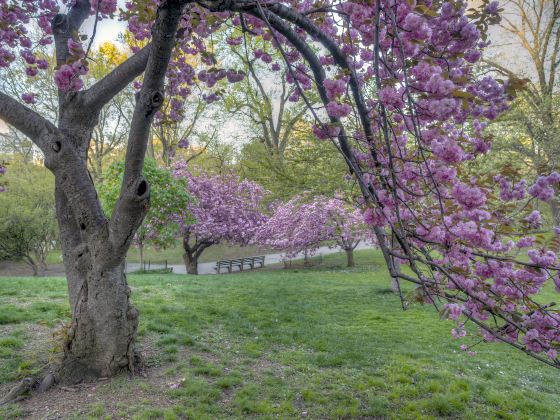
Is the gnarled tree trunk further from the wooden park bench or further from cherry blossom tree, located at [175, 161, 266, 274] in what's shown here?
the wooden park bench

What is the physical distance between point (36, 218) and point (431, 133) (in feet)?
64.2

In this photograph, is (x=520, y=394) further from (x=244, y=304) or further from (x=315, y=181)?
(x=315, y=181)

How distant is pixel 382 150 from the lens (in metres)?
2.35

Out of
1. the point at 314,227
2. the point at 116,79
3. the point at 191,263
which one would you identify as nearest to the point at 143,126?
the point at 116,79

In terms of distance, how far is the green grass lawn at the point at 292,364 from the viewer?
139 inches

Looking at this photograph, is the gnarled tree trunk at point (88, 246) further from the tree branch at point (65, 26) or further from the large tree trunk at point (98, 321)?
the tree branch at point (65, 26)

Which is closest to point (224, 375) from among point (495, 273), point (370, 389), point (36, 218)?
point (370, 389)

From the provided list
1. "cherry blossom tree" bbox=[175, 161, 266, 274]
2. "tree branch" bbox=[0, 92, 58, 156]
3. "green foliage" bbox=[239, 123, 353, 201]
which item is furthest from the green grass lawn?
"cherry blossom tree" bbox=[175, 161, 266, 274]

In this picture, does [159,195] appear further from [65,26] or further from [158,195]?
[65,26]

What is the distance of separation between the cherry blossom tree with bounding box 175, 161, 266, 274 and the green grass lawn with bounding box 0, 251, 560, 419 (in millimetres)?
8705

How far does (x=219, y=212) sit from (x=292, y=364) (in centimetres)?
1332

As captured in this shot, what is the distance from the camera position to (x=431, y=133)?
1.85m

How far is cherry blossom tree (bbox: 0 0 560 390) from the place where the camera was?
72.0 inches

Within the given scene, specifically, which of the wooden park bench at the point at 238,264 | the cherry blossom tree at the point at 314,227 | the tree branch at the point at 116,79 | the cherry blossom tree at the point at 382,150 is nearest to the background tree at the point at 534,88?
the cherry blossom tree at the point at 314,227
